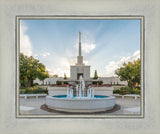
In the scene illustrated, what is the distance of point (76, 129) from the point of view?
3633 millimetres

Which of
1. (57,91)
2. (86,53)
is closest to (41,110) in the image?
(57,91)

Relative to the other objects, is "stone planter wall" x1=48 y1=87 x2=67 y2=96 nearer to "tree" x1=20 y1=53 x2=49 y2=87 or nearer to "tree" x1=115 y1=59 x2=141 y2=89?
"tree" x1=20 y1=53 x2=49 y2=87

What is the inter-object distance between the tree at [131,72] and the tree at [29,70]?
6.74 m

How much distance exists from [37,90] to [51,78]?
4.66m

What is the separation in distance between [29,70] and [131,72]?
8215 millimetres

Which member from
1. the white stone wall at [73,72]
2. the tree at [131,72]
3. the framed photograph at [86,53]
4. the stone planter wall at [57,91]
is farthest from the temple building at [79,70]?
the stone planter wall at [57,91]

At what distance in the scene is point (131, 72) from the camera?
10773mm

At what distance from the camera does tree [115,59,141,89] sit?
411 inches

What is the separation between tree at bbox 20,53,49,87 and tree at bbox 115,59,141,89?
6.74m

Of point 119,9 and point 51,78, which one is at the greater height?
point 119,9

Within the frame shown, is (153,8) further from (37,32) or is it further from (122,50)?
(37,32)

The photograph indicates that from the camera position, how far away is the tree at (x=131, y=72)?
10445 millimetres

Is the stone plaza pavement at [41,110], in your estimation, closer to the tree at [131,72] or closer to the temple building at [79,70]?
the tree at [131,72]

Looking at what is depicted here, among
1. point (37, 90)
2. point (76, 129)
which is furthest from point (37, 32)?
point (76, 129)
